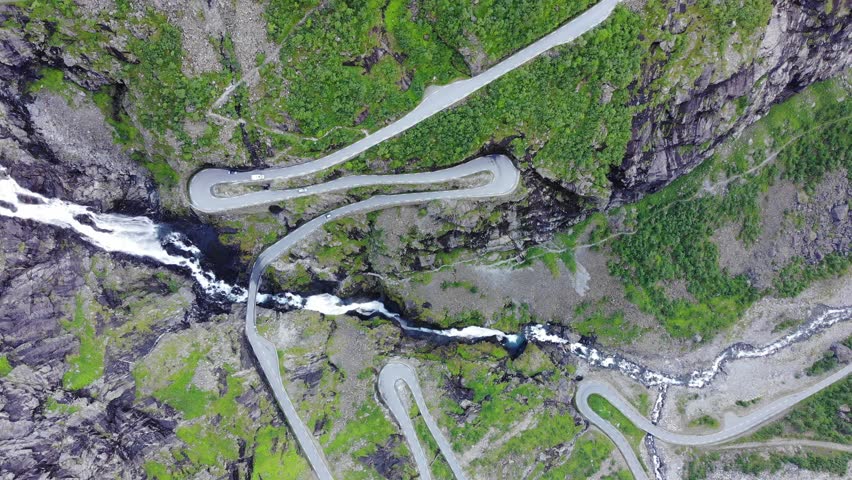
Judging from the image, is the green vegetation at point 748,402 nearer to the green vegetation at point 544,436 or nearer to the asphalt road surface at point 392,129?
the green vegetation at point 544,436

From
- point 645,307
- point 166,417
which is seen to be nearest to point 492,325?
point 645,307

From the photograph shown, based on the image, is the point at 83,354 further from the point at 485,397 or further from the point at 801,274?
the point at 801,274

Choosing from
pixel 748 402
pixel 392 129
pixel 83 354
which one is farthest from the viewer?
pixel 748 402

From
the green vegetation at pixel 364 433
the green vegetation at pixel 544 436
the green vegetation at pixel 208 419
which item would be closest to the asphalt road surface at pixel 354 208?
the green vegetation at pixel 208 419

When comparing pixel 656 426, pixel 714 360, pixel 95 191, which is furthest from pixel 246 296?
pixel 714 360

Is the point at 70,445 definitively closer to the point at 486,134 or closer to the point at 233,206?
the point at 233,206

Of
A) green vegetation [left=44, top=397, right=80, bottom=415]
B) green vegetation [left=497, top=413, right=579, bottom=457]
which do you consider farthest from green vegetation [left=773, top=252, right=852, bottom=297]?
green vegetation [left=44, top=397, right=80, bottom=415]
